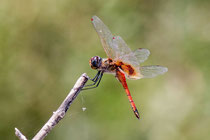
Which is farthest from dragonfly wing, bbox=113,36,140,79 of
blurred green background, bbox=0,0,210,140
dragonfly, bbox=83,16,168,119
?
blurred green background, bbox=0,0,210,140

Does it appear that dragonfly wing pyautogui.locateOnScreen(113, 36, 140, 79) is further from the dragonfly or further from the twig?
the twig

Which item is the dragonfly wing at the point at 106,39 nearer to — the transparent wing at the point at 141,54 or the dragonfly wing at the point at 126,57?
the dragonfly wing at the point at 126,57

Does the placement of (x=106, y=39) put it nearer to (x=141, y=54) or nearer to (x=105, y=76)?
(x=141, y=54)

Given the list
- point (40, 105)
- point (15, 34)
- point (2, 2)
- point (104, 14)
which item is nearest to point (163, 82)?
point (104, 14)

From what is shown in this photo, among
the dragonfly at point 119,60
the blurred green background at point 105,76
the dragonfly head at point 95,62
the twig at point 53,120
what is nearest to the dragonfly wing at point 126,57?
the dragonfly at point 119,60

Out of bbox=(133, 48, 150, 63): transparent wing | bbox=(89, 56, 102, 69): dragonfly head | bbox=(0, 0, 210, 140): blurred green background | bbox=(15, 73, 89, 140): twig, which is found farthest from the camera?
bbox=(0, 0, 210, 140): blurred green background

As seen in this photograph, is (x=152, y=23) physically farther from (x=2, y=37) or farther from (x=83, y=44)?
(x=2, y=37)
